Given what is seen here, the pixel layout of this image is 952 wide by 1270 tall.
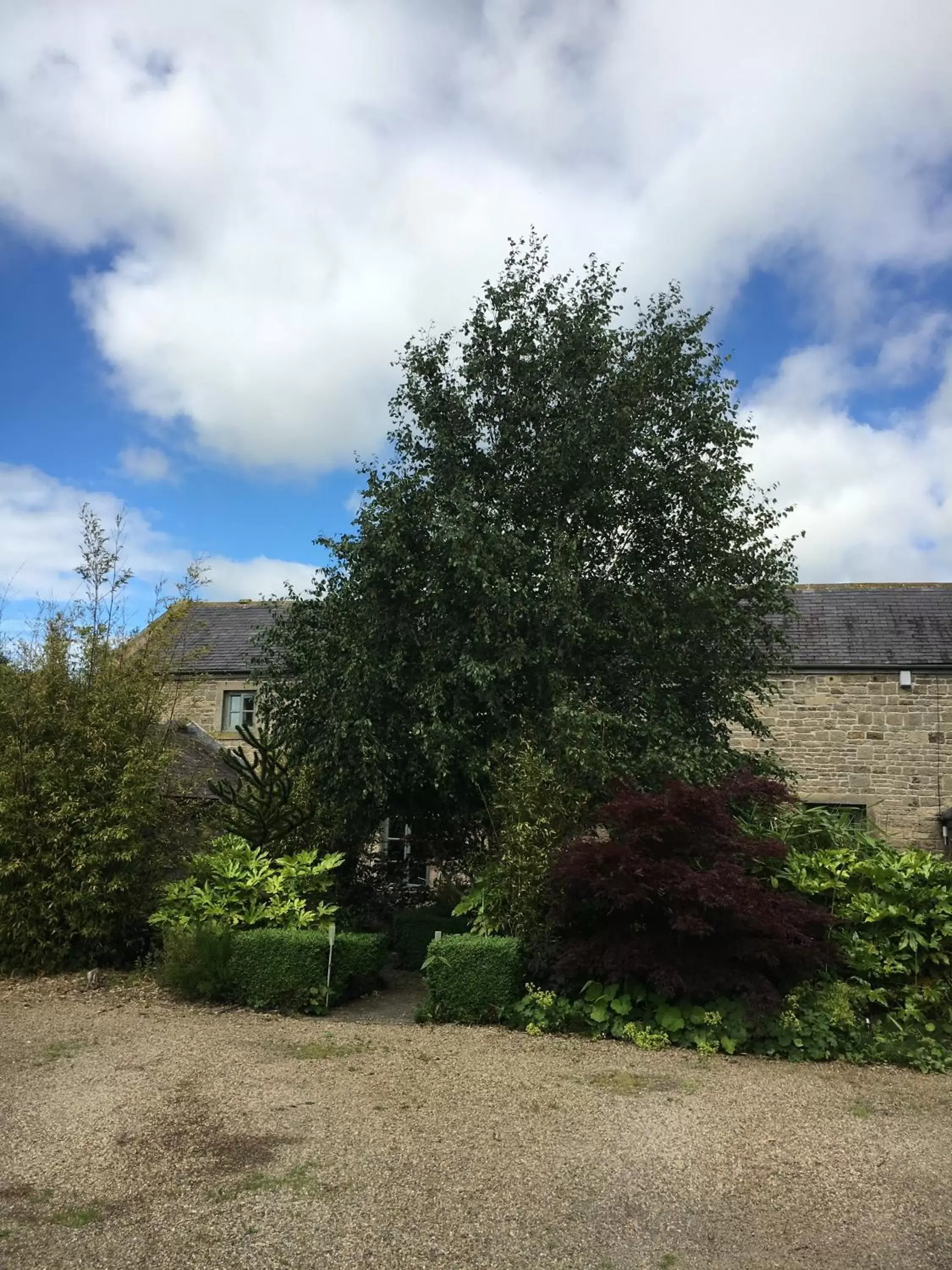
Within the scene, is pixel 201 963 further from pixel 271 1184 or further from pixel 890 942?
pixel 890 942

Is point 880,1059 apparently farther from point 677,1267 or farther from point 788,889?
point 677,1267

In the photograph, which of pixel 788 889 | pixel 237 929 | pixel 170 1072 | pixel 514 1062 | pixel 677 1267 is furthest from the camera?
pixel 237 929

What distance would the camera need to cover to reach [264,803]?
11055 millimetres

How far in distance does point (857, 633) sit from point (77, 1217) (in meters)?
18.1

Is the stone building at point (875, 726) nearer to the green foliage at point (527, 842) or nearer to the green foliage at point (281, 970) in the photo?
the green foliage at point (527, 842)

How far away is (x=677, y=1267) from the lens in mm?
3676

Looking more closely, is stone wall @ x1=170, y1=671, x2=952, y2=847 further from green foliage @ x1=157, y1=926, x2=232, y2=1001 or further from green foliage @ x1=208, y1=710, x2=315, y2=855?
green foliage @ x1=157, y1=926, x2=232, y2=1001

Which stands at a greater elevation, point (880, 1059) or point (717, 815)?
point (717, 815)

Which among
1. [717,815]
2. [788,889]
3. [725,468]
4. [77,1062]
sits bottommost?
[77,1062]

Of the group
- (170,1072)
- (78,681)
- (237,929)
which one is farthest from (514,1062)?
(78,681)

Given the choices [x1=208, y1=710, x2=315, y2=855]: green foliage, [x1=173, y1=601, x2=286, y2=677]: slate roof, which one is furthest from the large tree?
[x1=173, y1=601, x2=286, y2=677]: slate roof

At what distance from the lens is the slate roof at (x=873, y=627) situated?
A: 60.1ft

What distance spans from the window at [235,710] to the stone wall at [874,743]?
412 inches

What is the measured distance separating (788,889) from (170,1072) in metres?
5.18
